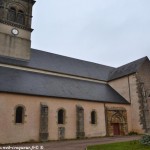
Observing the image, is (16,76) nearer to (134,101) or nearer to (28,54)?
(28,54)

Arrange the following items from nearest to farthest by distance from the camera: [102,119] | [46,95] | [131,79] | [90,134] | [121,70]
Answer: [46,95] → [90,134] → [102,119] → [131,79] → [121,70]

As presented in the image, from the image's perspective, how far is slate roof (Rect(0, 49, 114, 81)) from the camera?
25056 mm

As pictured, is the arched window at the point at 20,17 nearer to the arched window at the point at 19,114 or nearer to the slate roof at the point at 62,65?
the slate roof at the point at 62,65

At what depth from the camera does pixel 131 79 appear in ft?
91.1

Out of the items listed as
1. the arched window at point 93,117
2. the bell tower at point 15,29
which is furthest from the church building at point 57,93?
the arched window at point 93,117

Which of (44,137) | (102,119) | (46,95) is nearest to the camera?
(44,137)

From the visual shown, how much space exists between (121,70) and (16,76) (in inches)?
635

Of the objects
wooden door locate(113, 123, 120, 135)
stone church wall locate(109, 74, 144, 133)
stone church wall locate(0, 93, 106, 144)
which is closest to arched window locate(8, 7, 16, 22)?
stone church wall locate(0, 93, 106, 144)

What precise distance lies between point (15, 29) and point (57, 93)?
32.5 feet

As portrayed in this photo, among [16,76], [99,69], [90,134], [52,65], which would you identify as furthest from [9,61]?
[99,69]

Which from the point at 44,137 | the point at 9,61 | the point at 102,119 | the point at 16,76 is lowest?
the point at 44,137

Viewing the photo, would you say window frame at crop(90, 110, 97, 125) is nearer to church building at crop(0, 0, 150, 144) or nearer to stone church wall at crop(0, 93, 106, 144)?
church building at crop(0, 0, 150, 144)

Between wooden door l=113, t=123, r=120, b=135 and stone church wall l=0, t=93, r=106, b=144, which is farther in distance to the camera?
wooden door l=113, t=123, r=120, b=135

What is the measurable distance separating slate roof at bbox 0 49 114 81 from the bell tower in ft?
4.02
